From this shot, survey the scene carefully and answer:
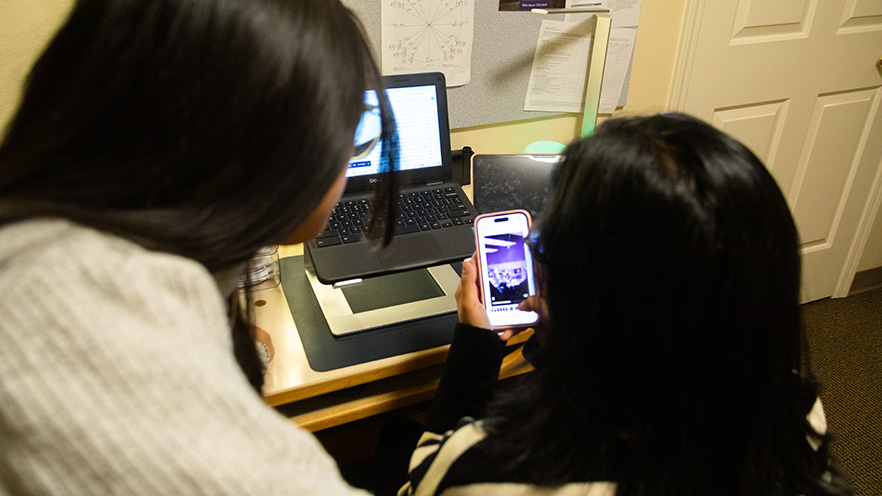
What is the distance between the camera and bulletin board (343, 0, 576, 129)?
1.23 metres

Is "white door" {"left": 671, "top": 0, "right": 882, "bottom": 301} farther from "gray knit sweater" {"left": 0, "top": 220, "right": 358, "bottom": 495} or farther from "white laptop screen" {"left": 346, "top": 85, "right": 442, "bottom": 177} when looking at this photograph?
"gray knit sweater" {"left": 0, "top": 220, "right": 358, "bottom": 495}

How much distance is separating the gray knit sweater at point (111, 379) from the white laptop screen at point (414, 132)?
665 mm

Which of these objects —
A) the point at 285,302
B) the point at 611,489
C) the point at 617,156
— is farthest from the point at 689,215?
the point at 285,302

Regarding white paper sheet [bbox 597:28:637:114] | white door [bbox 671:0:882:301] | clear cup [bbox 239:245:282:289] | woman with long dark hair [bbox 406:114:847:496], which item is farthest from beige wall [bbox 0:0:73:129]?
white door [bbox 671:0:882:301]

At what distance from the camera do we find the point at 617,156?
519 mm

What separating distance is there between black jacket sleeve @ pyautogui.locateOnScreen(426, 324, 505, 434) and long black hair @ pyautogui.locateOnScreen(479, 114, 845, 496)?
12 cm

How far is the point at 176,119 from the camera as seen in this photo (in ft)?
1.37

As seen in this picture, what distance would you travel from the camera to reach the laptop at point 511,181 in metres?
1.08

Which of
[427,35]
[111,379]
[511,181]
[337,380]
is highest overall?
[427,35]

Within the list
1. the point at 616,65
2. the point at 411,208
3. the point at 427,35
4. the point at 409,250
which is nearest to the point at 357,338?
the point at 409,250

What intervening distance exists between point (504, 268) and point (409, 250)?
172 mm

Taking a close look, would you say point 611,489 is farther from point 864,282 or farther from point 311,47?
point 864,282

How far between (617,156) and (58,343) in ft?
1.46

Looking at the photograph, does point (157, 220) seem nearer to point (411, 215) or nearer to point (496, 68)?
point (411, 215)
